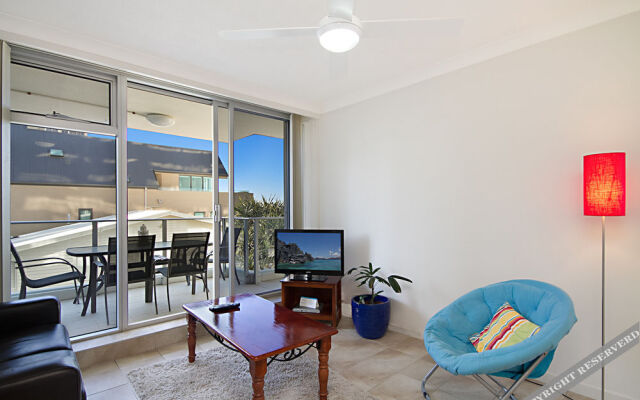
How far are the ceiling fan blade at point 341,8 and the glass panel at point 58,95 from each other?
95.9 inches

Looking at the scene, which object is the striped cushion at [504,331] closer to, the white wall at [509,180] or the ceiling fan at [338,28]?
the white wall at [509,180]

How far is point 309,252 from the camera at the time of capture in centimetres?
368

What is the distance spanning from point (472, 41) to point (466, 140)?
813 mm

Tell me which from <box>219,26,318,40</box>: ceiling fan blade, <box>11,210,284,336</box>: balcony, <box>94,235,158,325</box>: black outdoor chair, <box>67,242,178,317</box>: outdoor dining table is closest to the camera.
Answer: <box>219,26,318,40</box>: ceiling fan blade

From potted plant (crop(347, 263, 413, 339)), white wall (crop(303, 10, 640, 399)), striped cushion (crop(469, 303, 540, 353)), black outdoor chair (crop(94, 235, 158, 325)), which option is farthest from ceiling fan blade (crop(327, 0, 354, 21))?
black outdoor chair (crop(94, 235, 158, 325))

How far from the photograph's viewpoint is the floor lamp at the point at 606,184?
1917mm

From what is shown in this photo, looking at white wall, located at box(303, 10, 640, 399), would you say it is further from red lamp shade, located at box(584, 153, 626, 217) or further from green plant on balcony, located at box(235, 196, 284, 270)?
green plant on balcony, located at box(235, 196, 284, 270)

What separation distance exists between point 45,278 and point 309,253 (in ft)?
7.88

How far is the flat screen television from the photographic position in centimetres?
363

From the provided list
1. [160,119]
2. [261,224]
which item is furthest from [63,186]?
[261,224]

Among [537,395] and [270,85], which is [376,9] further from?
[537,395]

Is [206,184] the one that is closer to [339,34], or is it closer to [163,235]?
[163,235]

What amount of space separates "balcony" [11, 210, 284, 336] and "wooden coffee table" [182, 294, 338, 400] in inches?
34.0

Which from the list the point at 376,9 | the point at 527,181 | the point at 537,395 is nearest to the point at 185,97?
the point at 376,9
